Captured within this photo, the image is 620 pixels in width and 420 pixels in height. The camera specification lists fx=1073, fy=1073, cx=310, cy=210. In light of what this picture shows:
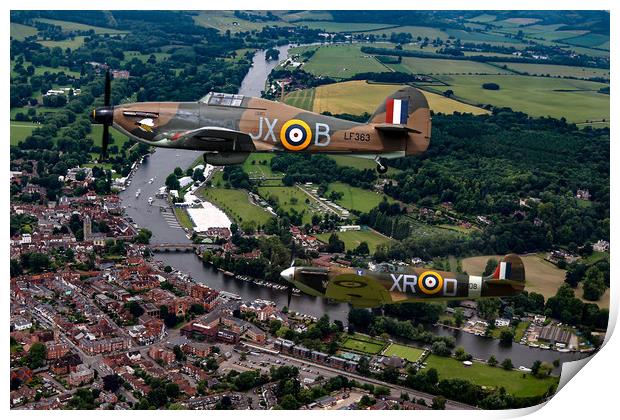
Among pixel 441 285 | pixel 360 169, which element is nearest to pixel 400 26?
pixel 360 169

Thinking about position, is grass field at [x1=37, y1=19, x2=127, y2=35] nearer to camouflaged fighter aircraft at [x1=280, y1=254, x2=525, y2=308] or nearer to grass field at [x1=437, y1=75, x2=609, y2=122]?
grass field at [x1=437, y1=75, x2=609, y2=122]

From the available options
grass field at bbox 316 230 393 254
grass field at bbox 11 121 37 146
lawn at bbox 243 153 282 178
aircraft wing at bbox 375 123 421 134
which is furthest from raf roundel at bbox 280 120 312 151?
grass field at bbox 11 121 37 146

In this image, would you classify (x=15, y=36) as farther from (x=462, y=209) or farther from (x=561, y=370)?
(x=561, y=370)

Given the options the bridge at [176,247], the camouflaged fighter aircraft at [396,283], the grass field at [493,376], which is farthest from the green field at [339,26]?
the camouflaged fighter aircraft at [396,283]

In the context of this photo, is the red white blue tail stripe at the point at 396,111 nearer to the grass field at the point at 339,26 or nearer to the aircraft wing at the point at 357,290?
the aircraft wing at the point at 357,290

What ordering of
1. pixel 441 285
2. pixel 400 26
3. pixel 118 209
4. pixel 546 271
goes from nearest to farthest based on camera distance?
1. pixel 441 285
2. pixel 546 271
3. pixel 118 209
4. pixel 400 26

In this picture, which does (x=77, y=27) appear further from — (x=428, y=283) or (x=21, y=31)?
(x=428, y=283)

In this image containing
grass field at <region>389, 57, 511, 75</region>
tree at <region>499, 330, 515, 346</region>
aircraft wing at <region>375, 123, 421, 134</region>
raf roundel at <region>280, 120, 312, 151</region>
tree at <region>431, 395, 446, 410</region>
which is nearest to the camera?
raf roundel at <region>280, 120, 312, 151</region>

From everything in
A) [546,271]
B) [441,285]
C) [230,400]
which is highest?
[441,285]
